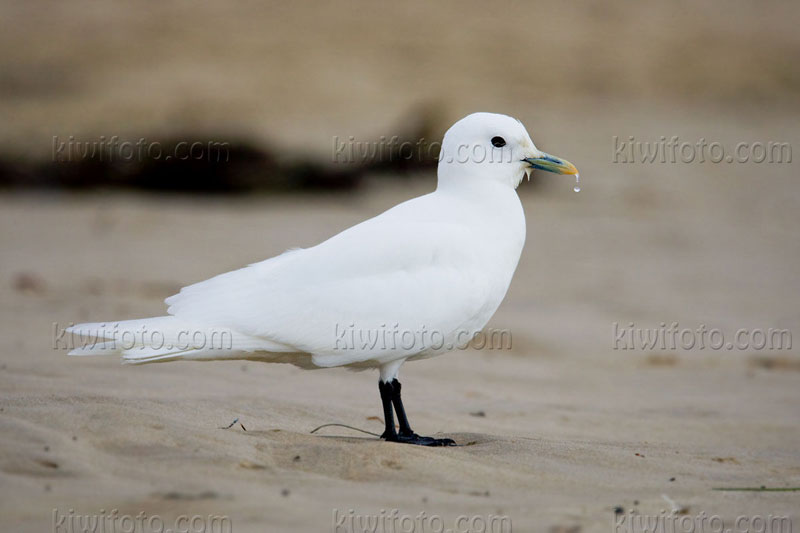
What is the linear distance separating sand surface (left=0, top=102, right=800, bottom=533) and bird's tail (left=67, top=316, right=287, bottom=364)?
0.92ft

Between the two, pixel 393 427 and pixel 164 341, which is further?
pixel 393 427

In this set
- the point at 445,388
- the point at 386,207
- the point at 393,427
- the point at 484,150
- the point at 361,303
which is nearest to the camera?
the point at 361,303

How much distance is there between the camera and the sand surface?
14.5 feet

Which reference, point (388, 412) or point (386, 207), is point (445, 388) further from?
point (386, 207)

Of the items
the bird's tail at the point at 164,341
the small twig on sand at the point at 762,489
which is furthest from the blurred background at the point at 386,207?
the bird's tail at the point at 164,341

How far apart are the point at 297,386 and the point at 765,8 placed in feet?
98.9

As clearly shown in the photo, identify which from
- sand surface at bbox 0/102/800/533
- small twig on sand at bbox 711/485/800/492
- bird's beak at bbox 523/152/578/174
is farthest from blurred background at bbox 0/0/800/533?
bird's beak at bbox 523/152/578/174

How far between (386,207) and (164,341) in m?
9.63

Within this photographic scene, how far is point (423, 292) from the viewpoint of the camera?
5.44m

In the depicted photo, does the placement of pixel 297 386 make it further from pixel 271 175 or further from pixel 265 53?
pixel 265 53

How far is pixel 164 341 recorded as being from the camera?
518 centimetres

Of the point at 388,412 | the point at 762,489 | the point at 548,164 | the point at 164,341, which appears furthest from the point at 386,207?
the point at 762,489

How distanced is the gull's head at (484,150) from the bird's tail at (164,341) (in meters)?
1.40

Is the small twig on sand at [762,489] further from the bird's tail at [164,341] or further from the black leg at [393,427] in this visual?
the bird's tail at [164,341]
